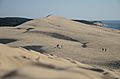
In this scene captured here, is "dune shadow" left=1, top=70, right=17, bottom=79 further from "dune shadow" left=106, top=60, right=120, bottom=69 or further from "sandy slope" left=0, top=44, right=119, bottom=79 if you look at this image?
"dune shadow" left=106, top=60, right=120, bottom=69

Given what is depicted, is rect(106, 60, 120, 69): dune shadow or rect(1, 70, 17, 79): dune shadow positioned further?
rect(106, 60, 120, 69): dune shadow

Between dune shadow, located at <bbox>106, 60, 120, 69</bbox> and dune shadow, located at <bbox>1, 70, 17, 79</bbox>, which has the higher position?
dune shadow, located at <bbox>1, 70, 17, 79</bbox>

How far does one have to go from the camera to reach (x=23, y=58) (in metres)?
4.84

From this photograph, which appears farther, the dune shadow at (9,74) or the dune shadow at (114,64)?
the dune shadow at (114,64)

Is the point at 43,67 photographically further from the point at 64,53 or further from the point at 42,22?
the point at 42,22

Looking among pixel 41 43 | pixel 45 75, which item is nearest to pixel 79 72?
pixel 45 75

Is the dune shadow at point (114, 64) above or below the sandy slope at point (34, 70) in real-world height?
below

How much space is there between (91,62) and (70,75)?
4.61 meters

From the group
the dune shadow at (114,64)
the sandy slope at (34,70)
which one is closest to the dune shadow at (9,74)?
the sandy slope at (34,70)

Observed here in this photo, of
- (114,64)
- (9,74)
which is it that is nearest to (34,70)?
(9,74)

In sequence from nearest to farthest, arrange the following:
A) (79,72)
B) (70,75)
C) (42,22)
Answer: (70,75) < (79,72) < (42,22)

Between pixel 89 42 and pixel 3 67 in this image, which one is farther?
pixel 89 42

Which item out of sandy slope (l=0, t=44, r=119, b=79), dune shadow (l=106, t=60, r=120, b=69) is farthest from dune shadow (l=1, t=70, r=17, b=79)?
dune shadow (l=106, t=60, r=120, b=69)

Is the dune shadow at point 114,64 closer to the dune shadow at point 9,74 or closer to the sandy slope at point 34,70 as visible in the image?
the sandy slope at point 34,70
